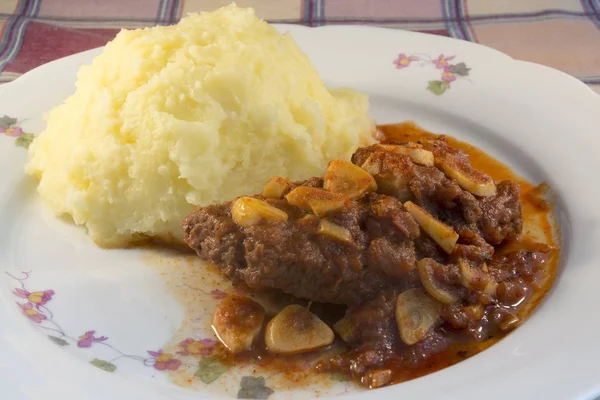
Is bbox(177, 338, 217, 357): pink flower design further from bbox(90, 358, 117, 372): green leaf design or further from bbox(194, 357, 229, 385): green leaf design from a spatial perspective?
bbox(90, 358, 117, 372): green leaf design

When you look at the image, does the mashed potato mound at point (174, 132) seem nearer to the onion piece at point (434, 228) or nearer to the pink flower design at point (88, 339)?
the pink flower design at point (88, 339)

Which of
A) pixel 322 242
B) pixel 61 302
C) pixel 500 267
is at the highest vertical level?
pixel 322 242

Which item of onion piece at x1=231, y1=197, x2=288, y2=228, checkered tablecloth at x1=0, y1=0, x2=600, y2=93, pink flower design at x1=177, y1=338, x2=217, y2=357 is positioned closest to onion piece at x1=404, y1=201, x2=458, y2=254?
onion piece at x1=231, y1=197, x2=288, y2=228

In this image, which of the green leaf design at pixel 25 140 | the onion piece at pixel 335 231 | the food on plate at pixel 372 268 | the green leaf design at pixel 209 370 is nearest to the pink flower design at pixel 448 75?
the food on plate at pixel 372 268

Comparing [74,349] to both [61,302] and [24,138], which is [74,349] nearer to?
[61,302]

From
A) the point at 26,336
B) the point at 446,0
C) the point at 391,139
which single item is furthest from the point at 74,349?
the point at 446,0
